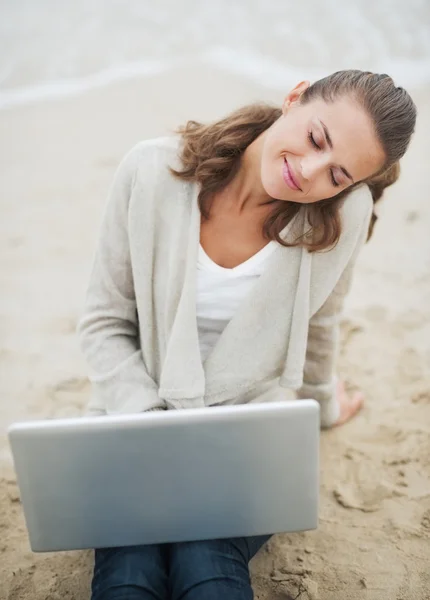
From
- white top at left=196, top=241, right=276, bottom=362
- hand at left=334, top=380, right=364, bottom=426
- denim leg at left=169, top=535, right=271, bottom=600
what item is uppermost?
white top at left=196, top=241, right=276, bottom=362

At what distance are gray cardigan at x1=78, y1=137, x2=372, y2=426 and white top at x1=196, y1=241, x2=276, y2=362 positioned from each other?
0.10 ft

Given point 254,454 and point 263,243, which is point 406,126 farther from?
point 254,454

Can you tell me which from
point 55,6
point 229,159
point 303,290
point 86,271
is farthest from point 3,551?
point 55,6

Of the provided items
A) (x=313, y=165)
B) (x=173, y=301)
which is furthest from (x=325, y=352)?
(x=313, y=165)

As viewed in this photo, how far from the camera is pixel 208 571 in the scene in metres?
1.18

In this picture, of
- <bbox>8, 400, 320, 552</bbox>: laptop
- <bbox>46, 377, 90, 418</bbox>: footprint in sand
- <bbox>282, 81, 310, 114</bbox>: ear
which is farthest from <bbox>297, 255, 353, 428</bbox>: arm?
<bbox>46, 377, 90, 418</bbox>: footprint in sand

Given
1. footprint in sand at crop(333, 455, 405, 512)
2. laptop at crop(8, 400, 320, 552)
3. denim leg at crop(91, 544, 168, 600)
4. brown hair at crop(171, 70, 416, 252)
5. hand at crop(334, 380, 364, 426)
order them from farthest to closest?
hand at crop(334, 380, 364, 426), footprint in sand at crop(333, 455, 405, 512), brown hair at crop(171, 70, 416, 252), denim leg at crop(91, 544, 168, 600), laptop at crop(8, 400, 320, 552)

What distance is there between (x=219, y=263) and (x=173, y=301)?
135mm

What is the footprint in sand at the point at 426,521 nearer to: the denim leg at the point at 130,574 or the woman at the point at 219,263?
the woman at the point at 219,263

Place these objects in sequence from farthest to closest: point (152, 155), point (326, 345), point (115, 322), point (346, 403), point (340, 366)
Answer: point (340, 366), point (346, 403), point (326, 345), point (115, 322), point (152, 155)

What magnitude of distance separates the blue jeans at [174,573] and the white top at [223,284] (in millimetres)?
481

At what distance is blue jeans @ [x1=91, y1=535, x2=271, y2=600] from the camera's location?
115 centimetres

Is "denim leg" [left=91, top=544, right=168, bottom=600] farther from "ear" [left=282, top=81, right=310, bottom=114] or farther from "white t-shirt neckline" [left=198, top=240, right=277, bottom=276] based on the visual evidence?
"ear" [left=282, top=81, right=310, bottom=114]

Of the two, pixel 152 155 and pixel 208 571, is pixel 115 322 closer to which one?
pixel 152 155
